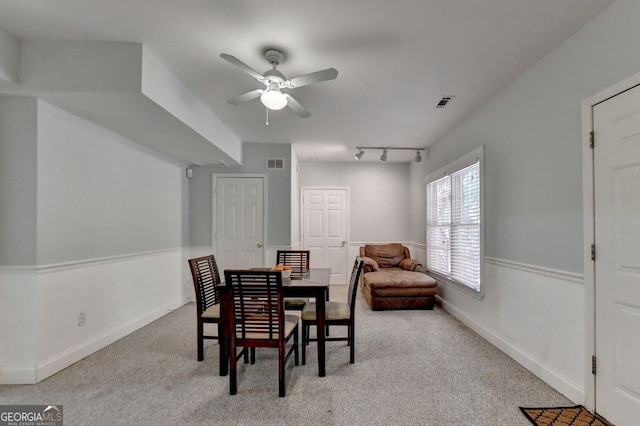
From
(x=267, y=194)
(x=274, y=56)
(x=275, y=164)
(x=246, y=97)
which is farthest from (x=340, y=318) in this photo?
(x=275, y=164)

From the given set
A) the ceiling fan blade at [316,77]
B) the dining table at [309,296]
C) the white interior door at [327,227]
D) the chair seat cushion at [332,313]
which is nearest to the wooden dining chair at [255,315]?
the dining table at [309,296]

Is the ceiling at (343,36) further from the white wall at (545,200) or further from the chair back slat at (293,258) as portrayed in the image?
the chair back slat at (293,258)

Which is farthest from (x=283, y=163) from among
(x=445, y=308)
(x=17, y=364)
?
(x=17, y=364)

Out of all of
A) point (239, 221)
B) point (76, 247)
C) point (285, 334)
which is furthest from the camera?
point (239, 221)

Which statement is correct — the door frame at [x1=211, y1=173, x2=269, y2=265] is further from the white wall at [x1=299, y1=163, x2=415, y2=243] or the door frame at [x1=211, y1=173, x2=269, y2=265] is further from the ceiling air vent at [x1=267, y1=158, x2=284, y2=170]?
the white wall at [x1=299, y1=163, x2=415, y2=243]

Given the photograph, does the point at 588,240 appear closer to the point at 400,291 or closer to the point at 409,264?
the point at 400,291

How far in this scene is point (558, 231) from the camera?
238 centimetres

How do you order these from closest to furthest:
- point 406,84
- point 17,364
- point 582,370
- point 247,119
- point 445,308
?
point 582,370 → point 17,364 → point 406,84 → point 247,119 → point 445,308

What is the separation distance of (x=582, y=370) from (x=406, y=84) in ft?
8.82

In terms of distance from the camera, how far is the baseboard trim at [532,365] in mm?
2207

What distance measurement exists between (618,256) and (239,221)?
460 cm

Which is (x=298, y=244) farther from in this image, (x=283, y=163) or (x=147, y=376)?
(x=147, y=376)

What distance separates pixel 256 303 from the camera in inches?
89.5

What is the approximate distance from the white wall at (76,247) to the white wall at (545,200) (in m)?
4.15
